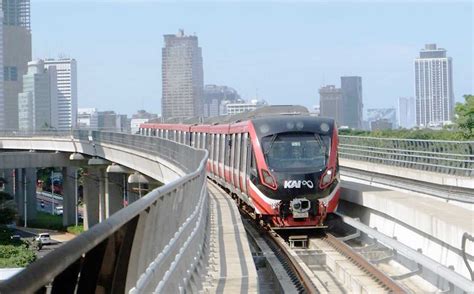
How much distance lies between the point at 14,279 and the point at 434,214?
570 inches

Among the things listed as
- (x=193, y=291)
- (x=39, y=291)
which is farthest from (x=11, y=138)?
(x=39, y=291)

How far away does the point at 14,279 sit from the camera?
8.37 feet

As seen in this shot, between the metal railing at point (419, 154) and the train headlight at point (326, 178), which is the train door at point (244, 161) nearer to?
the train headlight at point (326, 178)

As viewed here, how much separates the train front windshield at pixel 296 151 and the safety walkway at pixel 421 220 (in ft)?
5.08

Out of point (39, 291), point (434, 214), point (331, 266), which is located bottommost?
point (331, 266)

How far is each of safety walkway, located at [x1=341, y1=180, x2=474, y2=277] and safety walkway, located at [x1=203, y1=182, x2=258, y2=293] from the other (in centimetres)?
314

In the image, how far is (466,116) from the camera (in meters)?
51.4

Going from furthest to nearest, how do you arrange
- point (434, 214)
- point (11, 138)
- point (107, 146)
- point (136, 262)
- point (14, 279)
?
point (11, 138) → point (107, 146) → point (434, 214) → point (136, 262) → point (14, 279)

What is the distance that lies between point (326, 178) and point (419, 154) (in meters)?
12.9

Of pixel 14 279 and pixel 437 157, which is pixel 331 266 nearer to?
pixel 437 157

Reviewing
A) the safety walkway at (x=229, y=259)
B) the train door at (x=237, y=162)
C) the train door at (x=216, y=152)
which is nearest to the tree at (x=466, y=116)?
the train door at (x=216, y=152)

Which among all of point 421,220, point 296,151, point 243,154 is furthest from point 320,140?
point 421,220

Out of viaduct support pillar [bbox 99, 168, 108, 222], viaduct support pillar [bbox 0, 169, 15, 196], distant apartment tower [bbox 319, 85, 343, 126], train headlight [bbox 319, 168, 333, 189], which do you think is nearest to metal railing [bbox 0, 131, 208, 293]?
train headlight [bbox 319, 168, 333, 189]

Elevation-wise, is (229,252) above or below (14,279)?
below
